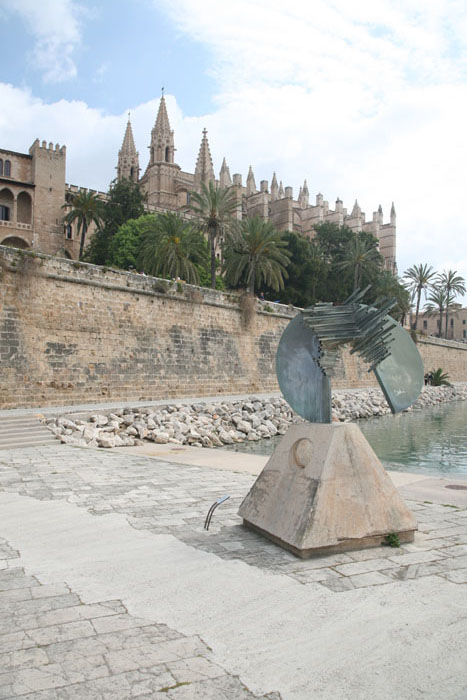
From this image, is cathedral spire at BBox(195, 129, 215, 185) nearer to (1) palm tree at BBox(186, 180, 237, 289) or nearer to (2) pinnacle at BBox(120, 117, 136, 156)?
(2) pinnacle at BBox(120, 117, 136, 156)

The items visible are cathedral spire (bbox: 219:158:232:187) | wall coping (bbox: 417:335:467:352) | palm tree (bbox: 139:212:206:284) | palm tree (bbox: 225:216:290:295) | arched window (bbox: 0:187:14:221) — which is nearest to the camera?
palm tree (bbox: 139:212:206:284)

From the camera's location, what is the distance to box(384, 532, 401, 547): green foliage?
13.9 ft

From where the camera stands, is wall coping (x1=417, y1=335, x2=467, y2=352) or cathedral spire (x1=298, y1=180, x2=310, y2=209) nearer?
wall coping (x1=417, y1=335, x2=467, y2=352)

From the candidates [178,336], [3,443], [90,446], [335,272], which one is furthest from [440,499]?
[335,272]

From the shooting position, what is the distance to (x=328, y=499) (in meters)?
4.10

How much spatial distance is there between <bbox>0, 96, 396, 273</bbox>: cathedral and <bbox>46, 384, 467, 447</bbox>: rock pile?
12226 millimetres

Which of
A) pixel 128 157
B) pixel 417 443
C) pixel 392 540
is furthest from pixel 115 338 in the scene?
pixel 128 157

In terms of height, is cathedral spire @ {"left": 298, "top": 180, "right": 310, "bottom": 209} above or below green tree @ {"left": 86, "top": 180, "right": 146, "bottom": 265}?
above

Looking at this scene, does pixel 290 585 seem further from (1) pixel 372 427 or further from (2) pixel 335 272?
(2) pixel 335 272

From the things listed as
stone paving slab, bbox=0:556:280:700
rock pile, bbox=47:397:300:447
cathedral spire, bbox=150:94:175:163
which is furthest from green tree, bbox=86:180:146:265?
stone paving slab, bbox=0:556:280:700

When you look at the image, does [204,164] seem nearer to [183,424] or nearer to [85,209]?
[85,209]

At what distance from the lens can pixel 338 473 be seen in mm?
4234

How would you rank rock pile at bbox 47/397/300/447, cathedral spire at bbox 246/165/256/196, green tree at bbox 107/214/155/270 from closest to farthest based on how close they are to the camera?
rock pile at bbox 47/397/300/447
green tree at bbox 107/214/155/270
cathedral spire at bbox 246/165/256/196

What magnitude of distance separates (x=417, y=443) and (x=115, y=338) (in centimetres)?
1005
